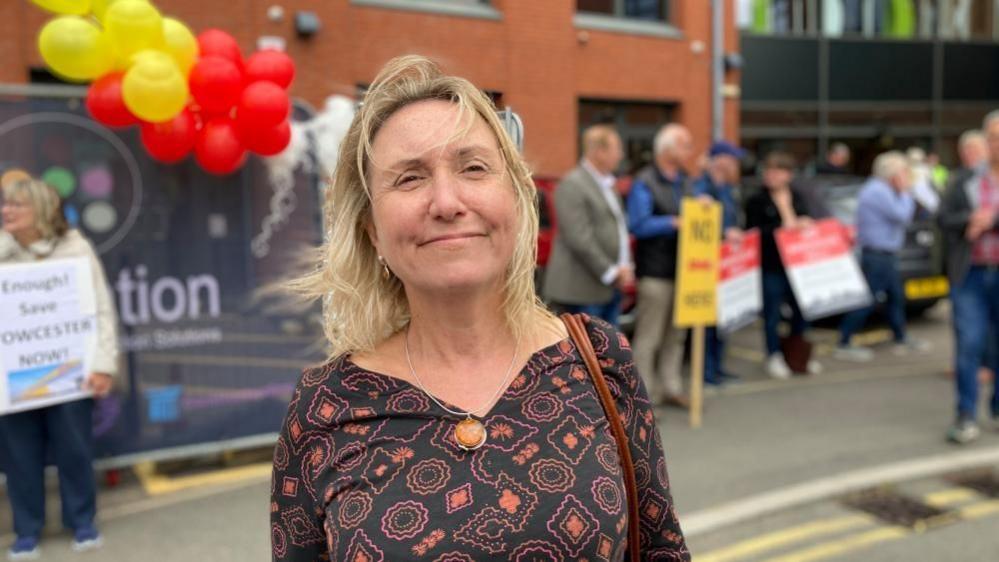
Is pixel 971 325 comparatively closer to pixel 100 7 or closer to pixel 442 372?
pixel 442 372

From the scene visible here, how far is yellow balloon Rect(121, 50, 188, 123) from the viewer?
13.6 ft

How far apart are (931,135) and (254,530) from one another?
2019 cm

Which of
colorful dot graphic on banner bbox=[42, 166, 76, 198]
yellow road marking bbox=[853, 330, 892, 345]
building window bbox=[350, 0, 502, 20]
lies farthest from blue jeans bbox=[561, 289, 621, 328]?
building window bbox=[350, 0, 502, 20]

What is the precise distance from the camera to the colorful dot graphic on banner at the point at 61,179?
4.64 m

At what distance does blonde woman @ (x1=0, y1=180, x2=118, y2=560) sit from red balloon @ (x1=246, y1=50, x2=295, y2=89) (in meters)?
1.16

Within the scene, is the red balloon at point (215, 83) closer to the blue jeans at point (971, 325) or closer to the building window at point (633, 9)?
the blue jeans at point (971, 325)

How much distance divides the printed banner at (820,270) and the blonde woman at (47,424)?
5479mm

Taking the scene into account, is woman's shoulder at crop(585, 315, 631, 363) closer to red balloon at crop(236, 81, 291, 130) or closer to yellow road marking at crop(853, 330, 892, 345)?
red balloon at crop(236, 81, 291, 130)

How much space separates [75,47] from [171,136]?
62 centimetres

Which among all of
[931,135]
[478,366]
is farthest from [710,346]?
[931,135]

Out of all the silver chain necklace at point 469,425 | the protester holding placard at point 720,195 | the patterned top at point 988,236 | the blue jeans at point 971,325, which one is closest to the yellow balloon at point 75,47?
the silver chain necklace at point 469,425

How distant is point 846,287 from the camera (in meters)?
7.65

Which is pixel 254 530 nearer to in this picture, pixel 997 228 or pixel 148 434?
pixel 148 434

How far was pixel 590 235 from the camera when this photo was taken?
604 centimetres
